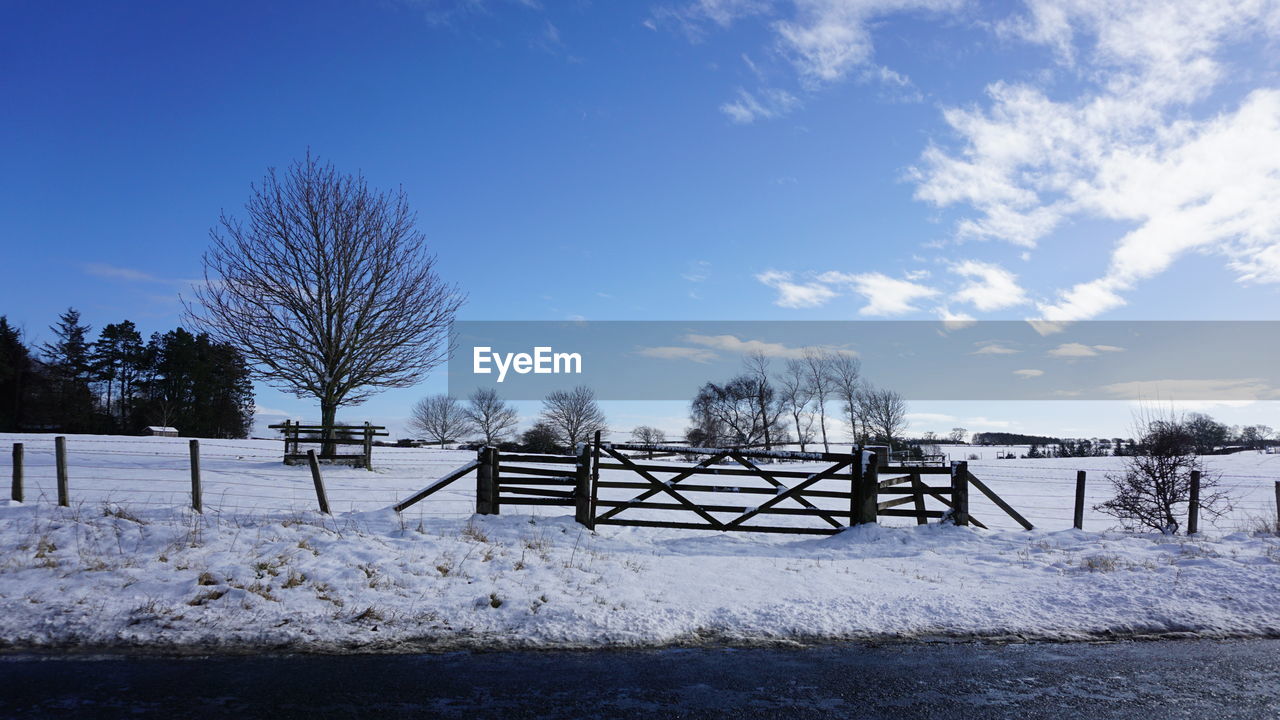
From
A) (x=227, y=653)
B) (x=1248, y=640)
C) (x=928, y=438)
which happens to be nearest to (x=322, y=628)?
(x=227, y=653)

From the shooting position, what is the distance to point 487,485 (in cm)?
1148

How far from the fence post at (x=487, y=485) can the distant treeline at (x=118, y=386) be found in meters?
54.1

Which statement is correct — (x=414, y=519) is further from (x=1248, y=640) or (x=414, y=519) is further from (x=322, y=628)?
(x=1248, y=640)

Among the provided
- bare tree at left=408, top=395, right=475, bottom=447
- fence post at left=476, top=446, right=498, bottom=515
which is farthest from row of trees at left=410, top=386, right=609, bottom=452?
fence post at left=476, top=446, right=498, bottom=515

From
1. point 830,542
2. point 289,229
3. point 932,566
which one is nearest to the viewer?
point 932,566

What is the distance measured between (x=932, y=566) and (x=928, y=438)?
7451 cm

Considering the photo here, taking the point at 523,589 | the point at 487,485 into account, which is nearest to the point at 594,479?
the point at 487,485

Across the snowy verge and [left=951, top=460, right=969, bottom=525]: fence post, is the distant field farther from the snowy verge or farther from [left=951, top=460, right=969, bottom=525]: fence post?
[left=951, top=460, right=969, bottom=525]: fence post

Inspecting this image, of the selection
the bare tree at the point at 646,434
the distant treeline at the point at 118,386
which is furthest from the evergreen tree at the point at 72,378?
the bare tree at the point at 646,434

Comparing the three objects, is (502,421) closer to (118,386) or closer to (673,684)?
(118,386)

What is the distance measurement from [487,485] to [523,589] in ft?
15.7

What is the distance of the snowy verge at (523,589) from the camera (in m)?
5.79

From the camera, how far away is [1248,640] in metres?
5.97

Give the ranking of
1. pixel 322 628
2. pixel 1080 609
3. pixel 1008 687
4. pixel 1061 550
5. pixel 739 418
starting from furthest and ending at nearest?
pixel 739 418 < pixel 1061 550 < pixel 1080 609 < pixel 322 628 < pixel 1008 687
